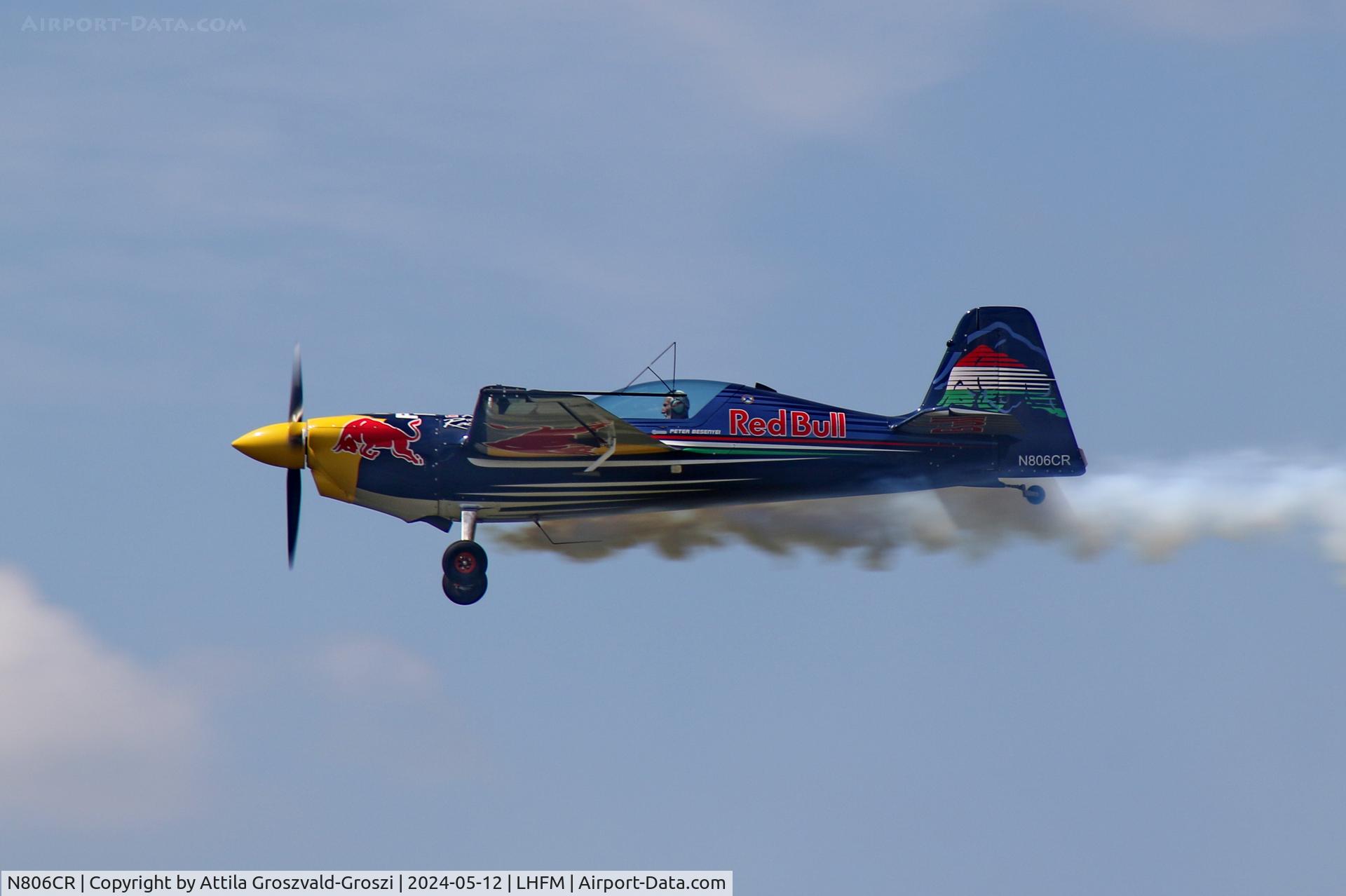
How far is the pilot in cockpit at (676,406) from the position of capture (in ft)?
111

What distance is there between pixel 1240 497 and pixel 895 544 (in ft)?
16.1

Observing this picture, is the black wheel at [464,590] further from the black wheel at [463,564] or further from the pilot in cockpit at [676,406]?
the pilot in cockpit at [676,406]

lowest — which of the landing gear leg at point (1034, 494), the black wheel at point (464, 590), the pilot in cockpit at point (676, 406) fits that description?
the black wheel at point (464, 590)

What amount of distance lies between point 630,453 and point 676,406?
0.91 meters

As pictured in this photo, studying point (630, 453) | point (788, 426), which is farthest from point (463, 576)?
point (788, 426)

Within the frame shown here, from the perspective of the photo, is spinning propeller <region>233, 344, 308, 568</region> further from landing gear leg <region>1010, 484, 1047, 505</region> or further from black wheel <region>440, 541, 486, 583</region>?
landing gear leg <region>1010, 484, 1047, 505</region>

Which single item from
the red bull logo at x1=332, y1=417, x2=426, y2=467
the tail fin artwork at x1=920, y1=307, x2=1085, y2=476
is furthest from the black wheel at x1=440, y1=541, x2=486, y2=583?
the tail fin artwork at x1=920, y1=307, x2=1085, y2=476

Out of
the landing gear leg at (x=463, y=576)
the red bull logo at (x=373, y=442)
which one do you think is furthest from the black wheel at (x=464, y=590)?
the red bull logo at (x=373, y=442)

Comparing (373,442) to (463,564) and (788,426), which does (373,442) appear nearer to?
(463,564)

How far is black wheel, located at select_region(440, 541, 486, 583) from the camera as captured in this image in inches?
1298

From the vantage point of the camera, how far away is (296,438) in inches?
1318

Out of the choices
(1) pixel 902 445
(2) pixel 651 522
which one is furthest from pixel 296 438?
(1) pixel 902 445

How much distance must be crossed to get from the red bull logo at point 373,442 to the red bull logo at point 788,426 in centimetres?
417

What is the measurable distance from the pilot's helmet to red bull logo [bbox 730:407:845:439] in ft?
2.04
